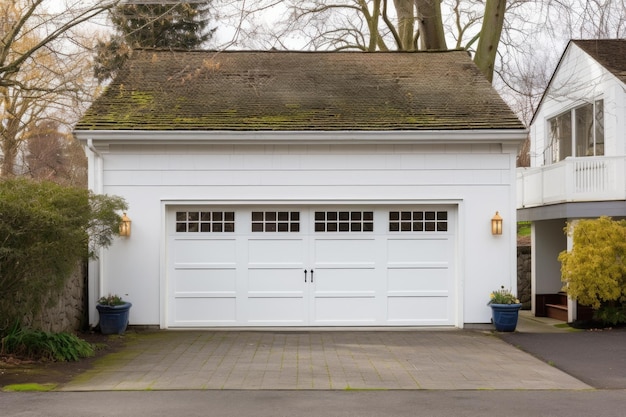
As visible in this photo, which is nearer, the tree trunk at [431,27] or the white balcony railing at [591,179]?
the white balcony railing at [591,179]

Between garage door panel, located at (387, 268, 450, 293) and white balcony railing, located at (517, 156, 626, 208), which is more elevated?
white balcony railing, located at (517, 156, 626, 208)

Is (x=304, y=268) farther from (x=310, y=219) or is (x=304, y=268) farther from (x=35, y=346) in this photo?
(x=35, y=346)

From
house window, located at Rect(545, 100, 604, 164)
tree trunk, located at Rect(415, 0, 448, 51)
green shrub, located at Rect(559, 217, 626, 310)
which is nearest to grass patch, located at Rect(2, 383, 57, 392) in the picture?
green shrub, located at Rect(559, 217, 626, 310)

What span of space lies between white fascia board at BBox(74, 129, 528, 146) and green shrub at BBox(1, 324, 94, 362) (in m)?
4.56

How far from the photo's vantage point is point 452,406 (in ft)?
26.8

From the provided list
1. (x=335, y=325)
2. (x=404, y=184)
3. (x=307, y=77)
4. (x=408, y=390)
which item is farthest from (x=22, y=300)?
(x=307, y=77)

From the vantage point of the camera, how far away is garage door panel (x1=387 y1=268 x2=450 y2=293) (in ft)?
49.0

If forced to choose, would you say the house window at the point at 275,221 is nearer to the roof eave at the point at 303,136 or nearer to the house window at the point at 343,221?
the house window at the point at 343,221

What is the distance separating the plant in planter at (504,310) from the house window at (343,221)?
2626 mm

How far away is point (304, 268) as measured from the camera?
48.9ft

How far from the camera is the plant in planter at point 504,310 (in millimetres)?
14344

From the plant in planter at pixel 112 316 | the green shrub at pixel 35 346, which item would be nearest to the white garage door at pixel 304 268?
the plant in planter at pixel 112 316

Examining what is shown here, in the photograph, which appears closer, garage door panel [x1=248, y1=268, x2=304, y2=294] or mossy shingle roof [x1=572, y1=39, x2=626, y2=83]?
garage door panel [x1=248, y1=268, x2=304, y2=294]

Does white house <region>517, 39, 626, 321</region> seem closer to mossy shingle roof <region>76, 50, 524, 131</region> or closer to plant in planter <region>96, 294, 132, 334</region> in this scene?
mossy shingle roof <region>76, 50, 524, 131</region>
